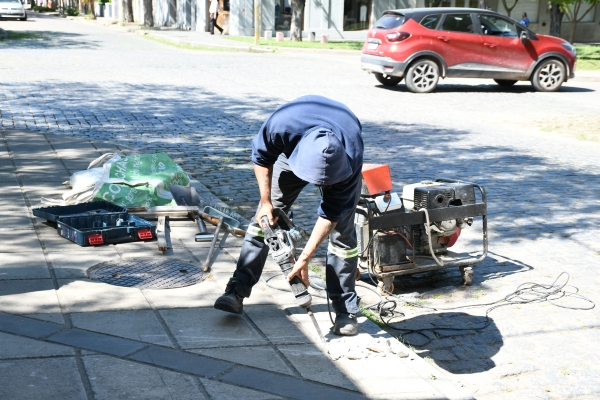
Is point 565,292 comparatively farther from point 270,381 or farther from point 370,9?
point 370,9

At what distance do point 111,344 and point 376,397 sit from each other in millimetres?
1452

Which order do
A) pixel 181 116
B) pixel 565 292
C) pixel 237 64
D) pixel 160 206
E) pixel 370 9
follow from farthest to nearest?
1. pixel 370 9
2. pixel 237 64
3. pixel 181 116
4. pixel 160 206
5. pixel 565 292

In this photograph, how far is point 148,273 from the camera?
5.62 meters

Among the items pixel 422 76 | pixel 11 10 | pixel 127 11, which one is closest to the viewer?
pixel 422 76

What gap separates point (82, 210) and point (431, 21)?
12591mm

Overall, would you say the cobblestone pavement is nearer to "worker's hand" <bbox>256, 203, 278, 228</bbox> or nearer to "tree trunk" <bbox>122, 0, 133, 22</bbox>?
"worker's hand" <bbox>256, 203, 278, 228</bbox>

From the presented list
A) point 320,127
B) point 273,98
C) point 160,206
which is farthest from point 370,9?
point 320,127

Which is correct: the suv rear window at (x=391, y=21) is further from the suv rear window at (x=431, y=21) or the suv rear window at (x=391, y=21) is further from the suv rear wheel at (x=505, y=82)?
the suv rear wheel at (x=505, y=82)

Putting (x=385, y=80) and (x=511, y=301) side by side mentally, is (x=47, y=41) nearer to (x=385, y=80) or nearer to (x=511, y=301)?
(x=385, y=80)

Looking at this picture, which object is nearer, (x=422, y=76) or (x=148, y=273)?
(x=148, y=273)

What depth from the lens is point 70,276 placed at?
5.43m

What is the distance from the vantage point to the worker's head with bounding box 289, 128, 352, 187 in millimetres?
3939

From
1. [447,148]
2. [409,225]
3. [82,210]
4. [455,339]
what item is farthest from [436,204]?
[447,148]

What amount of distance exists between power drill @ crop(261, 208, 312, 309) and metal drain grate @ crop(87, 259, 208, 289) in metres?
1.12
